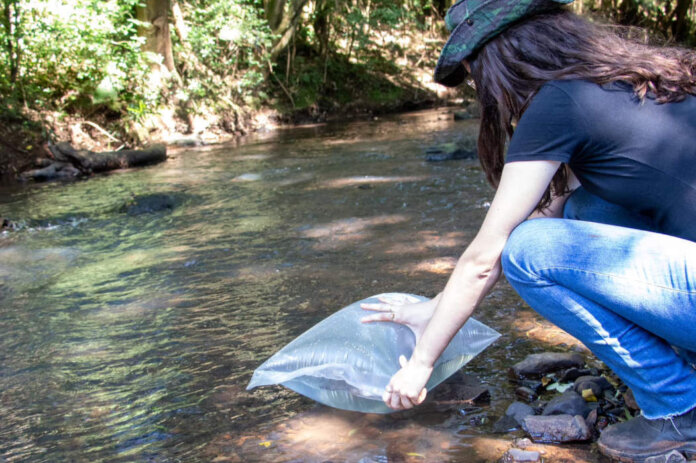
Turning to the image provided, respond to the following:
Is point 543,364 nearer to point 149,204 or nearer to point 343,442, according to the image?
point 343,442

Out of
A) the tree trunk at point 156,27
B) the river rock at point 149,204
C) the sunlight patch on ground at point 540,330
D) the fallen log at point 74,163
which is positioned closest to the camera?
the sunlight patch on ground at point 540,330

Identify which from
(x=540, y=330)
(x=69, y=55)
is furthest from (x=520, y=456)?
(x=69, y=55)

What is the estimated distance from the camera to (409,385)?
5.56 feet

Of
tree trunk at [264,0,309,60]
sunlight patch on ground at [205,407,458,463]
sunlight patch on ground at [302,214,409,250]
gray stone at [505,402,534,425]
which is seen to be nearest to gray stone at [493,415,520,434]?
gray stone at [505,402,534,425]

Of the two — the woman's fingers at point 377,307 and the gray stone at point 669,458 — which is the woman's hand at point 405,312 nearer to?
the woman's fingers at point 377,307

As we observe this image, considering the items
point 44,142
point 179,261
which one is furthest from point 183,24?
point 179,261

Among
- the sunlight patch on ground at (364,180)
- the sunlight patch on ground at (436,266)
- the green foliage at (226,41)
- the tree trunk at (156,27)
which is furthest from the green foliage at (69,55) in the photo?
the sunlight patch on ground at (436,266)

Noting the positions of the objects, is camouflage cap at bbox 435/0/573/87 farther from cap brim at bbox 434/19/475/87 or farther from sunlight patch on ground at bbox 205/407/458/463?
sunlight patch on ground at bbox 205/407/458/463

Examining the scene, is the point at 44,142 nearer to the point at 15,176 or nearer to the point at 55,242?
the point at 15,176

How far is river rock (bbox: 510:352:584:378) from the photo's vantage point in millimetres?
2096

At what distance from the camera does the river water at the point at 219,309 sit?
1.86 metres

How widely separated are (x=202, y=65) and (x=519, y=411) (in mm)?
12421

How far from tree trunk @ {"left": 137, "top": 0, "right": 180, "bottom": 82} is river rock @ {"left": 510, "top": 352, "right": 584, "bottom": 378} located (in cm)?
1084

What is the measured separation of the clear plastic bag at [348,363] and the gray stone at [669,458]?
632 mm
